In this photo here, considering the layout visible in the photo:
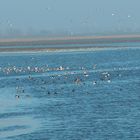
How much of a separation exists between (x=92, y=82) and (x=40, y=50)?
70.1 meters

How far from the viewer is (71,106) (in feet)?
147

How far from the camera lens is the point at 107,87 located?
179 ft

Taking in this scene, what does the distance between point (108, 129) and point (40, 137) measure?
304 centimetres

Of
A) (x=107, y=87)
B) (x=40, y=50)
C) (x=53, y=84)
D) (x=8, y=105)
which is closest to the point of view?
(x=8, y=105)

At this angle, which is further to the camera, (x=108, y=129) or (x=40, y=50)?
(x=40, y=50)

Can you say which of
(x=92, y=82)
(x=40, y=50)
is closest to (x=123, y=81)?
(x=92, y=82)

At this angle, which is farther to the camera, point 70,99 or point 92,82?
point 92,82

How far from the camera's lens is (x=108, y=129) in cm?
3653

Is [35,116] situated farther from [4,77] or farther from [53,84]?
[4,77]

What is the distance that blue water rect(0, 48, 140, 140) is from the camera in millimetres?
36344

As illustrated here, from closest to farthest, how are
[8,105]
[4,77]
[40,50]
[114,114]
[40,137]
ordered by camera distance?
[40,137]
[114,114]
[8,105]
[4,77]
[40,50]

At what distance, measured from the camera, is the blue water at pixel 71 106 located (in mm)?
36344

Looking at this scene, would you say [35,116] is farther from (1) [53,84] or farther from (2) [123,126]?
(1) [53,84]

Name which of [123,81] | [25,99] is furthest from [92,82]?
[25,99]
